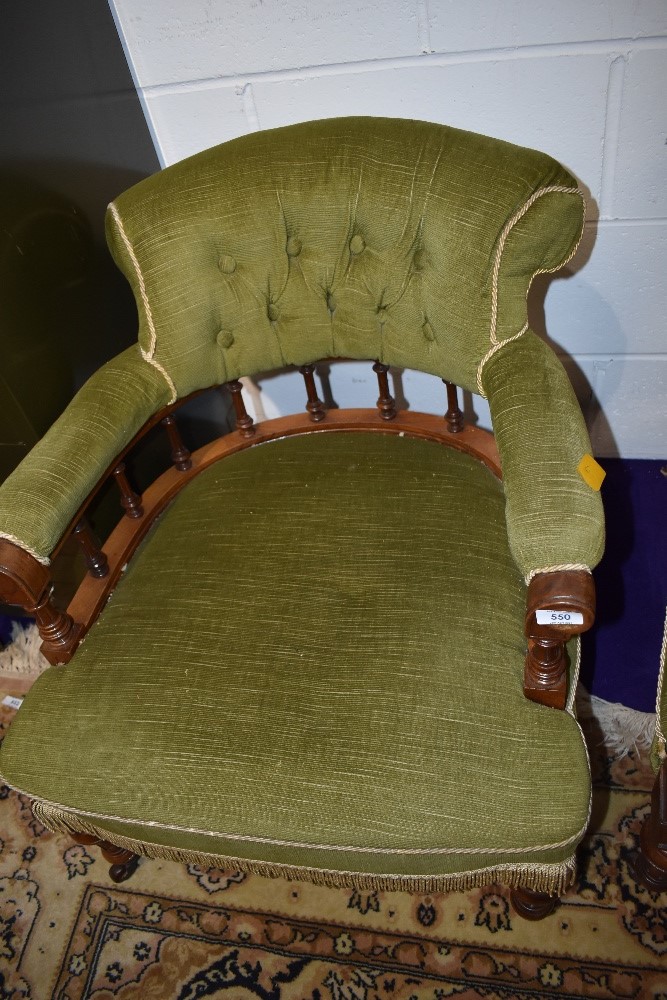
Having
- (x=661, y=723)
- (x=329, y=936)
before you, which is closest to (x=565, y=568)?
(x=661, y=723)

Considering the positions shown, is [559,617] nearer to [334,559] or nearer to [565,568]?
[565,568]

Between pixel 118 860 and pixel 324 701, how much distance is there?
0.63m

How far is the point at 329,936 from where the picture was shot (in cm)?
130

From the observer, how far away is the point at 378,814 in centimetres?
90

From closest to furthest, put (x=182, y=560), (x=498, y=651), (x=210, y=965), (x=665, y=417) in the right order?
1. (x=498, y=651)
2. (x=182, y=560)
3. (x=210, y=965)
4. (x=665, y=417)

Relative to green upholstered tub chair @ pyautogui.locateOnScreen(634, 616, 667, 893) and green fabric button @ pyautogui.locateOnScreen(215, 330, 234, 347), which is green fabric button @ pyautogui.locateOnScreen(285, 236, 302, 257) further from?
green upholstered tub chair @ pyautogui.locateOnScreen(634, 616, 667, 893)

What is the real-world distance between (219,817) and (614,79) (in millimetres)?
1249

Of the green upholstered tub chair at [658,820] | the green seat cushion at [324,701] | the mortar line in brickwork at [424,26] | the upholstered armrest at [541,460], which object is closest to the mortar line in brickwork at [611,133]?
the mortar line in brickwork at [424,26]

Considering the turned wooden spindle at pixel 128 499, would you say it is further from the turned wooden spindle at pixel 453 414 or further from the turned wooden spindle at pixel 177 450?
the turned wooden spindle at pixel 453 414

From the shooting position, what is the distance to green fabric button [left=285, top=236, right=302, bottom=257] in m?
1.14

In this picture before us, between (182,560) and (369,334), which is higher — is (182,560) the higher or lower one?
the lower one

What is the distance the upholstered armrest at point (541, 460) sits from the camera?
2.80 feet

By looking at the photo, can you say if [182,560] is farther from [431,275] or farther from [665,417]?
[665,417]

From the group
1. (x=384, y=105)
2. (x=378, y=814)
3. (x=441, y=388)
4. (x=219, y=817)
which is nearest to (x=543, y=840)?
(x=378, y=814)
